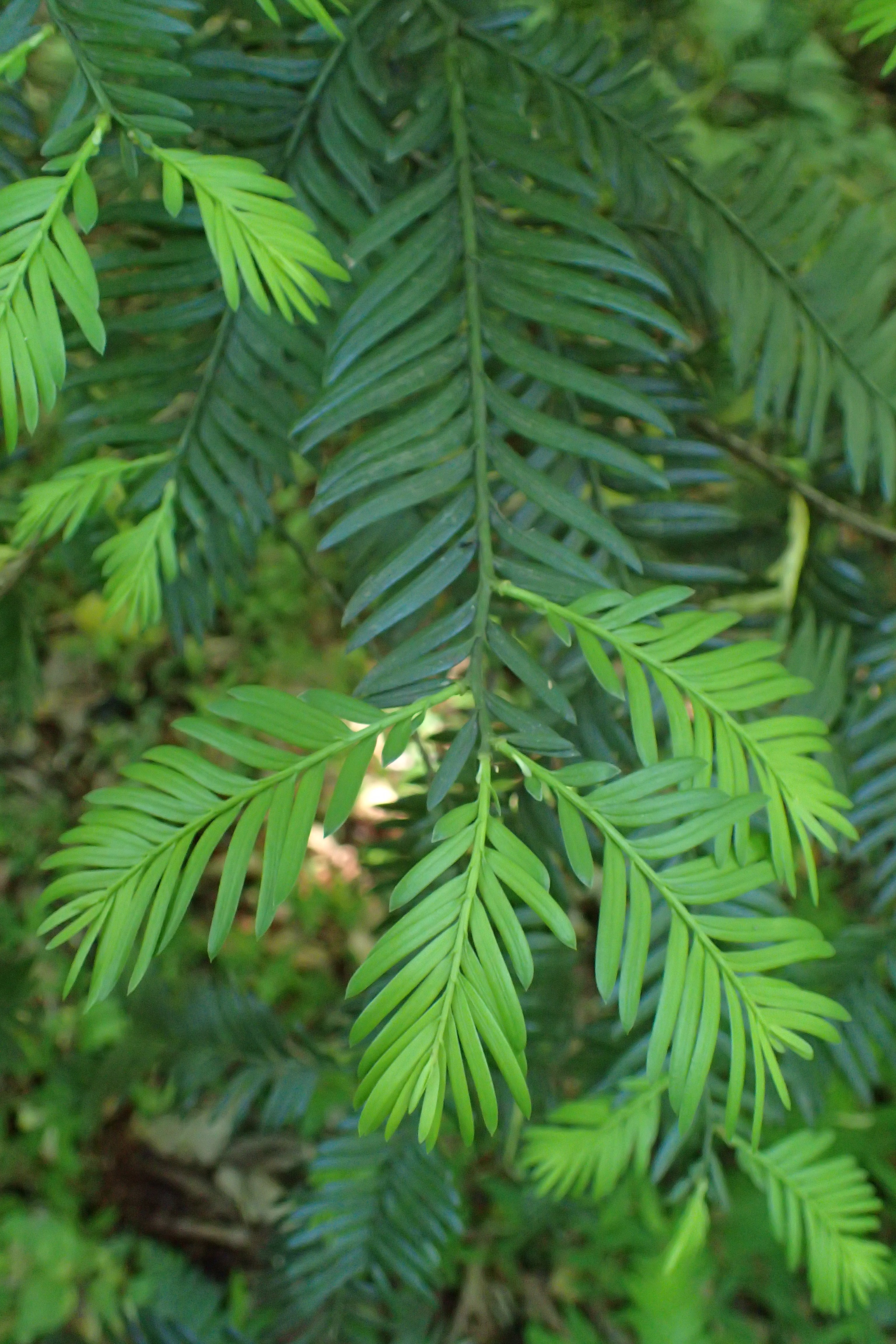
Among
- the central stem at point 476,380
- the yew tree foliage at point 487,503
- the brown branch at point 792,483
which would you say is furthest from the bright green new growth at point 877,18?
the brown branch at point 792,483

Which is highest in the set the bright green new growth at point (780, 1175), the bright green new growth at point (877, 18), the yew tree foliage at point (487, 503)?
the bright green new growth at point (877, 18)

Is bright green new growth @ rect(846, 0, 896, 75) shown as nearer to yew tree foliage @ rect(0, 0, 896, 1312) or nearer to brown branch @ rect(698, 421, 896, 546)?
yew tree foliage @ rect(0, 0, 896, 1312)

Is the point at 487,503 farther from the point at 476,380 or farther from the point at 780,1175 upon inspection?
the point at 780,1175

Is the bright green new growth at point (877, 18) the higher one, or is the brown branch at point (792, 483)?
the bright green new growth at point (877, 18)

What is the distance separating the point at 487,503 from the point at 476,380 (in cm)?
9

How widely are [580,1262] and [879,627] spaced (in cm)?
102

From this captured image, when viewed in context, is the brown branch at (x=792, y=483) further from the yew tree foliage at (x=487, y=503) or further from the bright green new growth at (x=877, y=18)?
the bright green new growth at (x=877, y=18)

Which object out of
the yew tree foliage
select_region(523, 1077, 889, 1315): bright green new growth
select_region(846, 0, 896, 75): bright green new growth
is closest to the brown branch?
the yew tree foliage

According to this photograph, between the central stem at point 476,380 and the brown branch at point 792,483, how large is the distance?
0.39m

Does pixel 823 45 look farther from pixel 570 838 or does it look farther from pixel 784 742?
pixel 570 838

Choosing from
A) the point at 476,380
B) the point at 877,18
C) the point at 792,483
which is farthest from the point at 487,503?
the point at 792,483

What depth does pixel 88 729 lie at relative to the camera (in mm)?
1839

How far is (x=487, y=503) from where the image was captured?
0.55 m

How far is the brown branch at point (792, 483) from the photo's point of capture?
90 centimetres
